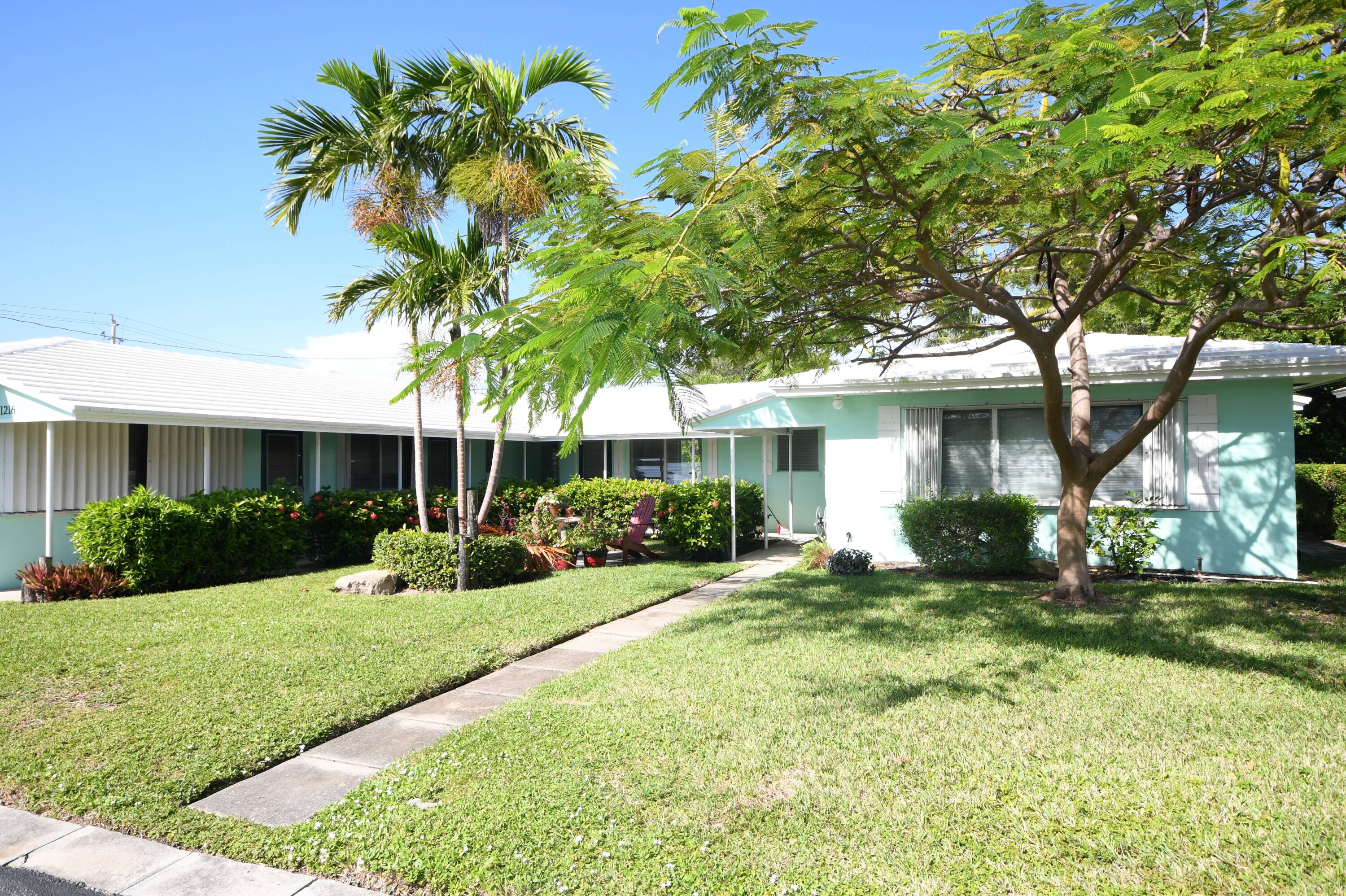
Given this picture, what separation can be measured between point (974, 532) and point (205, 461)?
12079 millimetres

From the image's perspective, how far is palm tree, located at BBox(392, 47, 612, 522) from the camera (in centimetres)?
1153

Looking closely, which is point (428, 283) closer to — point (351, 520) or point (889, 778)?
point (351, 520)

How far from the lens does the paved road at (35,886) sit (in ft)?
10.9

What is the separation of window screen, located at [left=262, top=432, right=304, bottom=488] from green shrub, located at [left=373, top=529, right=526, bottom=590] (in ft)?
14.1

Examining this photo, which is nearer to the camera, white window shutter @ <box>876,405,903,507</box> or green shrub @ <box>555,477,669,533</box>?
white window shutter @ <box>876,405,903,507</box>

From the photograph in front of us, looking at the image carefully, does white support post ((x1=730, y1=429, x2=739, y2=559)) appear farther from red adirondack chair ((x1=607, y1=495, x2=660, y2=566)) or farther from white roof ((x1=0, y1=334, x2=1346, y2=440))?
red adirondack chair ((x1=607, y1=495, x2=660, y2=566))

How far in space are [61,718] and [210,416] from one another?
7728 millimetres

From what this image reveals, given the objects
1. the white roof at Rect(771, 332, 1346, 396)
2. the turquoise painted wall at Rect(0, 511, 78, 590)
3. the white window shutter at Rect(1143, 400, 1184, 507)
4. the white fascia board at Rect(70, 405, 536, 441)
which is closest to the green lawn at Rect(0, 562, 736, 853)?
the turquoise painted wall at Rect(0, 511, 78, 590)

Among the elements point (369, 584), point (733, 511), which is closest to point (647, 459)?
point (733, 511)

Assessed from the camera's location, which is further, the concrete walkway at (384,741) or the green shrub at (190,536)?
the green shrub at (190,536)

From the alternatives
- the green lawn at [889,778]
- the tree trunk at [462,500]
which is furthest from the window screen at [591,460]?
the green lawn at [889,778]

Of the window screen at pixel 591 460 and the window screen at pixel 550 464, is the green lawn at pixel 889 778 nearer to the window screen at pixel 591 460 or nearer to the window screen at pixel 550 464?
the window screen at pixel 591 460

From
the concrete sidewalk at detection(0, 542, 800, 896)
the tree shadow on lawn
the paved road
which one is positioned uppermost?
the tree shadow on lawn

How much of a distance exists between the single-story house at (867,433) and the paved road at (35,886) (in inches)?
238
